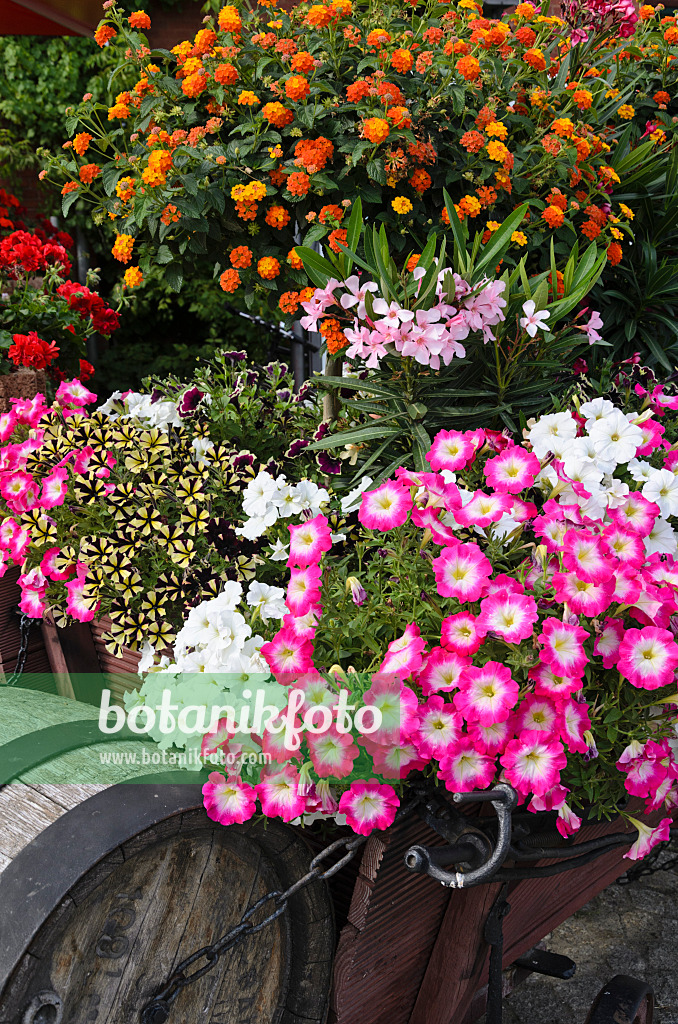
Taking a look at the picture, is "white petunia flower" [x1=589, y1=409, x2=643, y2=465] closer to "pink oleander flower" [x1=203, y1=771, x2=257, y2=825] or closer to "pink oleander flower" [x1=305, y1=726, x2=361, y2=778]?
"pink oleander flower" [x1=305, y1=726, x2=361, y2=778]

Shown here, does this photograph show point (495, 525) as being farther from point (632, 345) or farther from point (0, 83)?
point (0, 83)

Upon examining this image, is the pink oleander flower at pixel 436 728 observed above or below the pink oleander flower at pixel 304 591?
below

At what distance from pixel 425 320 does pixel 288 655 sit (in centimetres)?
67

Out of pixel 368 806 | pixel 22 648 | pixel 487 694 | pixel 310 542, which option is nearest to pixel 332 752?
pixel 368 806

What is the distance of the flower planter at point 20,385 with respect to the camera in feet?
6.90

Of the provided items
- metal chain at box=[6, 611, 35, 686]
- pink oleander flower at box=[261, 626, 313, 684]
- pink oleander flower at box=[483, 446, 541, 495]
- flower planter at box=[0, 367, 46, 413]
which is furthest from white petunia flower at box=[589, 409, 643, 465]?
flower planter at box=[0, 367, 46, 413]

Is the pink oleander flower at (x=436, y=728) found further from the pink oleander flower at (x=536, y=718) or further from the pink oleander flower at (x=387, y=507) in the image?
the pink oleander flower at (x=387, y=507)

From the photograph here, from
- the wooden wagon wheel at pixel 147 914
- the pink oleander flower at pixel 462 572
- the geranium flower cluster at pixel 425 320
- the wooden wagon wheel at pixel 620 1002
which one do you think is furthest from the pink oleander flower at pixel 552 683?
the wooden wagon wheel at pixel 620 1002

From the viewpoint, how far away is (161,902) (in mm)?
778

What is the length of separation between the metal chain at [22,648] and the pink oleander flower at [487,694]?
92cm

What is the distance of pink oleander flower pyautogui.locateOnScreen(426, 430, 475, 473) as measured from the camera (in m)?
1.06

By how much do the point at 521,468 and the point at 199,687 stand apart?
1.70ft

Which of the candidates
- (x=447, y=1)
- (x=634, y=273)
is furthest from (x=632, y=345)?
(x=447, y=1)

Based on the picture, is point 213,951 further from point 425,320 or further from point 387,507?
point 425,320
